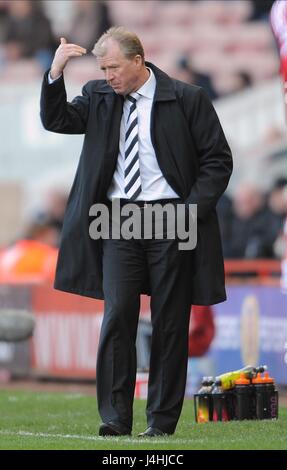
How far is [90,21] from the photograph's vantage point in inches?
797

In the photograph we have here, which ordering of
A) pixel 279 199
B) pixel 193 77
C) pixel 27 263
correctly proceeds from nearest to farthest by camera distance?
pixel 27 263
pixel 279 199
pixel 193 77

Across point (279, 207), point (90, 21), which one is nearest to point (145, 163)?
point (279, 207)

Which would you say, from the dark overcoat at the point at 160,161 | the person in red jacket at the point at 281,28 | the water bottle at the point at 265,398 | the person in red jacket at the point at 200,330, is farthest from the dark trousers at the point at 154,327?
the person in red jacket at the point at 200,330

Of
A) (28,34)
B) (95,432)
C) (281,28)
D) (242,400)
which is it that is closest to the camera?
(95,432)

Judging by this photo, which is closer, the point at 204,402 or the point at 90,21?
the point at 204,402

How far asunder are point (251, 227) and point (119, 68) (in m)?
9.23

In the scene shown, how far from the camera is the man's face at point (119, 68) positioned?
689cm

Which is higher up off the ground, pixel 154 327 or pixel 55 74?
pixel 55 74

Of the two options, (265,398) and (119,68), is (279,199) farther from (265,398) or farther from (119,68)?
(119,68)

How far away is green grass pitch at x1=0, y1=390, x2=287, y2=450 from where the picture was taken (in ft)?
21.5

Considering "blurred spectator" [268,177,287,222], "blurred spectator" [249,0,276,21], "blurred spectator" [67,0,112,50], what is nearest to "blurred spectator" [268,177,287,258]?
"blurred spectator" [268,177,287,222]

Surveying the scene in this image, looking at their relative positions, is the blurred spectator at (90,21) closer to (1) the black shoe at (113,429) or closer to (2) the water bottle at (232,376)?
(2) the water bottle at (232,376)

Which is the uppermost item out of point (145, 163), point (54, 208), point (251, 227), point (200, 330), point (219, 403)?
point (54, 208)

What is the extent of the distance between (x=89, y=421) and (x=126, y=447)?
221cm
